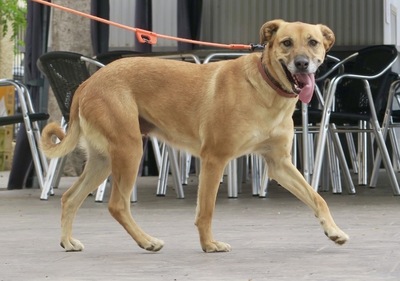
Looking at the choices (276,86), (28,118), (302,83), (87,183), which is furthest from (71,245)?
(28,118)

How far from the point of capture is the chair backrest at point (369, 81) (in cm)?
980

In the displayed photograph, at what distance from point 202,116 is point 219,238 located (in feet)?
2.86

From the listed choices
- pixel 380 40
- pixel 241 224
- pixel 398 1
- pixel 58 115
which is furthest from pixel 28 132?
pixel 398 1

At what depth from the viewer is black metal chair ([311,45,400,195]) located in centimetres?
926

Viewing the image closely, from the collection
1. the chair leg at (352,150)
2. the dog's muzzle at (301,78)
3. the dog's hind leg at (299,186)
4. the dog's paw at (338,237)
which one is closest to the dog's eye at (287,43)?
the dog's muzzle at (301,78)

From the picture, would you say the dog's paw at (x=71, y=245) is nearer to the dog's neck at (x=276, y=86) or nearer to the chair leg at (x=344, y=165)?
the dog's neck at (x=276, y=86)

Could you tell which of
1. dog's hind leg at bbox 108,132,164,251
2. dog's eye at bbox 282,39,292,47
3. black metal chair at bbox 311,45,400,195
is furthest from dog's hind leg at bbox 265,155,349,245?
black metal chair at bbox 311,45,400,195

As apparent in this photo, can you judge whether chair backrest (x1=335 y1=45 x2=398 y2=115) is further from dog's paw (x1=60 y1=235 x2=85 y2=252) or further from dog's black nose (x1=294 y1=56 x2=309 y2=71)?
dog's paw (x1=60 y1=235 x2=85 y2=252)

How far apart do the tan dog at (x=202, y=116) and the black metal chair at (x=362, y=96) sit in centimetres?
287

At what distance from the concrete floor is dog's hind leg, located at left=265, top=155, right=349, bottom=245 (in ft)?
0.54

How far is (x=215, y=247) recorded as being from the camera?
6.02 meters

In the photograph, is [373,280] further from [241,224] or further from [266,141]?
[241,224]

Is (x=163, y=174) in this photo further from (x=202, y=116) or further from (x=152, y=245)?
(x=152, y=245)

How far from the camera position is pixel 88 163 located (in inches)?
254
